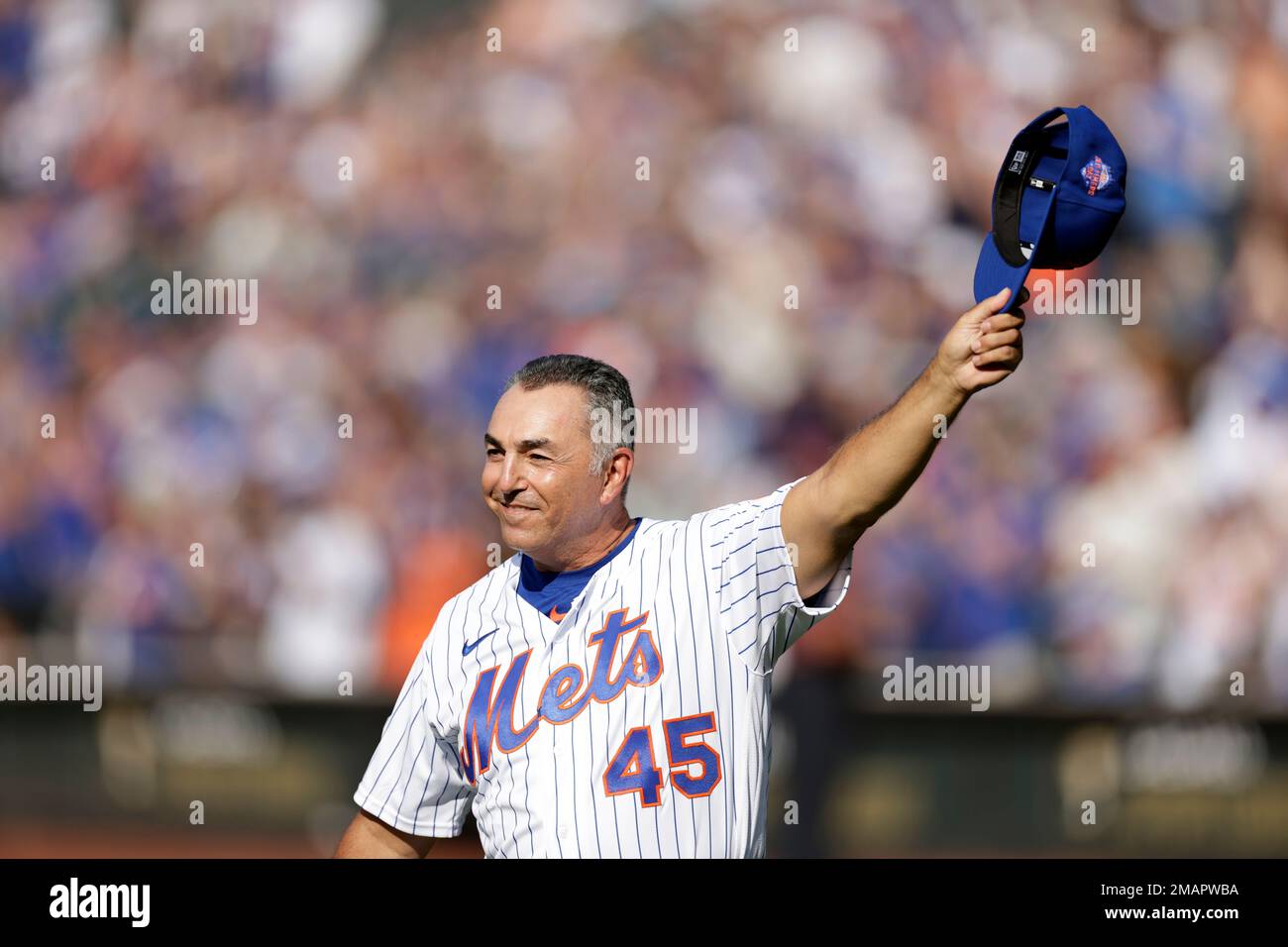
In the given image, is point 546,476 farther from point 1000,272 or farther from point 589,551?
point 1000,272

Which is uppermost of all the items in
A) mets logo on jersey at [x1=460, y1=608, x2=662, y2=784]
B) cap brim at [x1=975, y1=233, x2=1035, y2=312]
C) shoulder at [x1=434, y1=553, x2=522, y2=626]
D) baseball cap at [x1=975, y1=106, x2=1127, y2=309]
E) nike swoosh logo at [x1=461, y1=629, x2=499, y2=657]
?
baseball cap at [x1=975, y1=106, x2=1127, y2=309]

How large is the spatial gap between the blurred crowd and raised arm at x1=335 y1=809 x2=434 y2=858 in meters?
2.91

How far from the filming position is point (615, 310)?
20.2ft

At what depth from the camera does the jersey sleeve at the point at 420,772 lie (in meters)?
2.65

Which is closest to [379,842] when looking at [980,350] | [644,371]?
[980,350]

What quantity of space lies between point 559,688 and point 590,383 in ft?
1.92

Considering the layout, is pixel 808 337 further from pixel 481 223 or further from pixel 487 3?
pixel 487 3

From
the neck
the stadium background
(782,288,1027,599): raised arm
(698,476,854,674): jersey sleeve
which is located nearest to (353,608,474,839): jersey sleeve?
the neck

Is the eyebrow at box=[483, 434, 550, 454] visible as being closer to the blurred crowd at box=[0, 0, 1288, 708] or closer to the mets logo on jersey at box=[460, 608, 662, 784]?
the mets logo on jersey at box=[460, 608, 662, 784]

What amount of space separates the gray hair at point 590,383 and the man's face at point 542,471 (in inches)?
0.5

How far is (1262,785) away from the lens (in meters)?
5.58

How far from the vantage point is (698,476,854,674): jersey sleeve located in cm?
239

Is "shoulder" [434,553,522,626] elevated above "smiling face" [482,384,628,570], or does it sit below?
below

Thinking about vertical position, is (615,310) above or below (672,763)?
above
